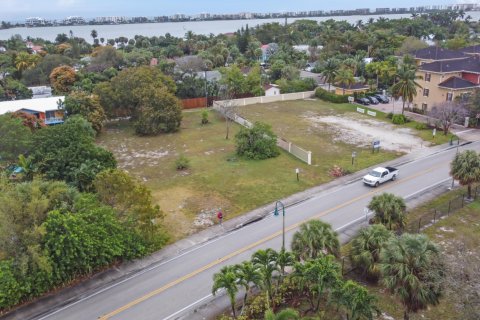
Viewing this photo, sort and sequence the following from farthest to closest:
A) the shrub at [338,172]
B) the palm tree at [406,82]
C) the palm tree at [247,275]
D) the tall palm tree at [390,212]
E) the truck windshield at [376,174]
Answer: the palm tree at [406,82] → the shrub at [338,172] → the truck windshield at [376,174] → the tall palm tree at [390,212] → the palm tree at [247,275]

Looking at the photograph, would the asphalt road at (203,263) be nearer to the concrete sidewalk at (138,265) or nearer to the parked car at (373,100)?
the concrete sidewalk at (138,265)

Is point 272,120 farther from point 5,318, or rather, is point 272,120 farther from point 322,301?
point 5,318

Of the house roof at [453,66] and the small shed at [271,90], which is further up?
the house roof at [453,66]

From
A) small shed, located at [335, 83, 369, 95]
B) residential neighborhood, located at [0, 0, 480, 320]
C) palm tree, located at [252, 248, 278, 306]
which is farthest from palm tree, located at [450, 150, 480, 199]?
small shed, located at [335, 83, 369, 95]

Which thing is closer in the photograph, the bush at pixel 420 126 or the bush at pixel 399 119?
the bush at pixel 420 126

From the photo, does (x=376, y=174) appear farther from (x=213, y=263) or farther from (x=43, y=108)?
(x=43, y=108)

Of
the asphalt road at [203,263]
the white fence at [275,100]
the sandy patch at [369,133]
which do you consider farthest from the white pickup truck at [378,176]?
the sandy patch at [369,133]

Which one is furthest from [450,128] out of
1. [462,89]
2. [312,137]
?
[312,137]
